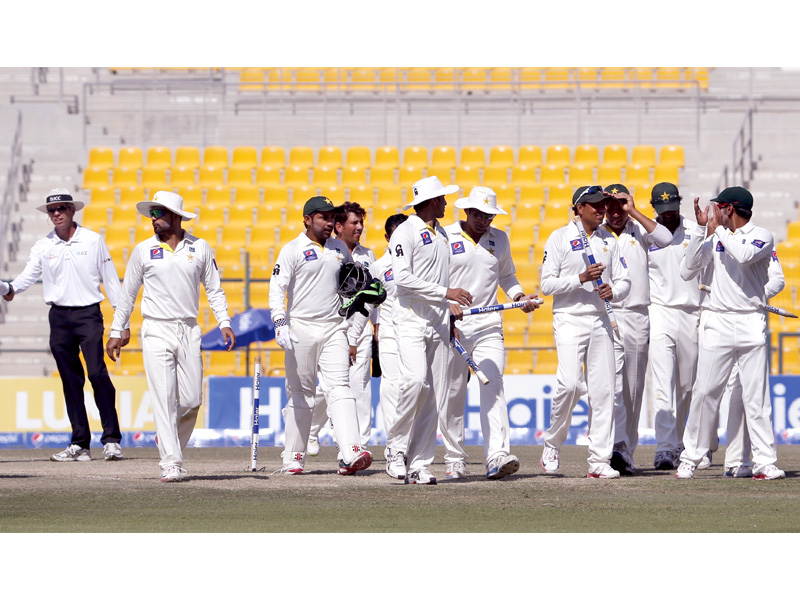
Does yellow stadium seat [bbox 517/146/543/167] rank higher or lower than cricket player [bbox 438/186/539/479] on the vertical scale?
higher

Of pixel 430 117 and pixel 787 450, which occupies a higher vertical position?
pixel 430 117

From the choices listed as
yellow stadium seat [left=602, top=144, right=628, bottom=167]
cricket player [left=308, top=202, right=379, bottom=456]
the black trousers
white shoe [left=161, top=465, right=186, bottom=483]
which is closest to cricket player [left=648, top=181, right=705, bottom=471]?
cricket player [left=308, top=202, right=379, bottom=456]

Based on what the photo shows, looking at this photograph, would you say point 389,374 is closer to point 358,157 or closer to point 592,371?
point 592,371

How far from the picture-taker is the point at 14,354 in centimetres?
2027

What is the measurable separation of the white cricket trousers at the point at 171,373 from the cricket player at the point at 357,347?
252 centimetres

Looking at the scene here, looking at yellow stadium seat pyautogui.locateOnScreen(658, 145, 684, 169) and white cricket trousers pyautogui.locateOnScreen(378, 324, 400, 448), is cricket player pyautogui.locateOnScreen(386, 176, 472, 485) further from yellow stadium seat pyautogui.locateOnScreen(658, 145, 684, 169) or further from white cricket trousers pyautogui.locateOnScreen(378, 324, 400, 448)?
yellow stadium seat pyautogui.locateOnScreen(658, 145, 684, 169)

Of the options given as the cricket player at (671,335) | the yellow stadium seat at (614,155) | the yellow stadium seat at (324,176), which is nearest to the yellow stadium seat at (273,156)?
the yellow stadium seat at (324,176)

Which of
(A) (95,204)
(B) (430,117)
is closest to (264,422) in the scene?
(A) (95,204)

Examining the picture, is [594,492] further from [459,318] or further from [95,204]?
[95,204]

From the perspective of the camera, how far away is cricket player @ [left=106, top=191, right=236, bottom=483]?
10.3 meters

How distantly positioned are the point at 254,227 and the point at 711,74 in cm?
1111

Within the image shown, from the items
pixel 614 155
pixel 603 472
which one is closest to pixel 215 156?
pixel 614 155

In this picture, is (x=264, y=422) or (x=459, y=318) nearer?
(x=459, y=318)

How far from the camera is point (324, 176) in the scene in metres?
24.2
